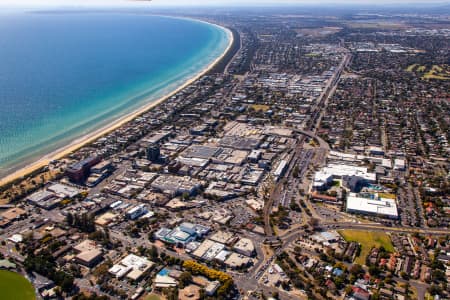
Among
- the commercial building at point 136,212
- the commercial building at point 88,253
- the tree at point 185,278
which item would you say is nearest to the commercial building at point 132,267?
the commercial building at point 88,253

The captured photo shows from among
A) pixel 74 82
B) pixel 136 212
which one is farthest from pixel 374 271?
pixel 74 82

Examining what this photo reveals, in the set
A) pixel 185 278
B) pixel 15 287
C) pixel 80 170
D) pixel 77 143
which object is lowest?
pixel 15 287

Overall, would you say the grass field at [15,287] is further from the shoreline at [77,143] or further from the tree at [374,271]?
the tree at [374,271]

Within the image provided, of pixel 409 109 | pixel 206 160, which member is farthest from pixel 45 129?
pixel 409 109

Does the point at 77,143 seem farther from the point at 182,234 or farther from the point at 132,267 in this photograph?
the point at 132,267

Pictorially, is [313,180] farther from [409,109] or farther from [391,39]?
[391,39]

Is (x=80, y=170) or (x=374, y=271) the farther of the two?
(x=80, y=170)
